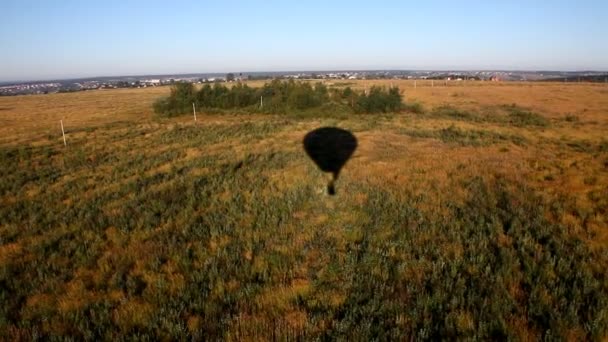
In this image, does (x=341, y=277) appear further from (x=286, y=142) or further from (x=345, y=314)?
(x=286, y=142)

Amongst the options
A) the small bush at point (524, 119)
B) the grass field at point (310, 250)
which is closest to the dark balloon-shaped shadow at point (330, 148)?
the grass field at point (310, 250)

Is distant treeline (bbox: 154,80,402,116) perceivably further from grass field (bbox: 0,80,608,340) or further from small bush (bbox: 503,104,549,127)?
A: grass field (bbox: 0,80,608,340)

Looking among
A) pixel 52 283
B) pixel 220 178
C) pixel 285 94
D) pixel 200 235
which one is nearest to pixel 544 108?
pixel 285 94

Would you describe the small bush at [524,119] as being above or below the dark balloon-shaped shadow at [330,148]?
below

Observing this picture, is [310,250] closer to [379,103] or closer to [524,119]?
[524,119]

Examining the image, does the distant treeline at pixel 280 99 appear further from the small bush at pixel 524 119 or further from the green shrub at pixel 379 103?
the small bush at pixel 524 119

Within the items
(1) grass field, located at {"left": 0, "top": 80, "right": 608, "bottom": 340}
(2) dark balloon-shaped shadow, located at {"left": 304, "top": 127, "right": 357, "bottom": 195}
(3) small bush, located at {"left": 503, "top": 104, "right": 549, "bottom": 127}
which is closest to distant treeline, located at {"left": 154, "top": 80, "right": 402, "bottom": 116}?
(3) small bush, located at {"left": 503, "top": 104, "right": 549, "bottom": 127}
